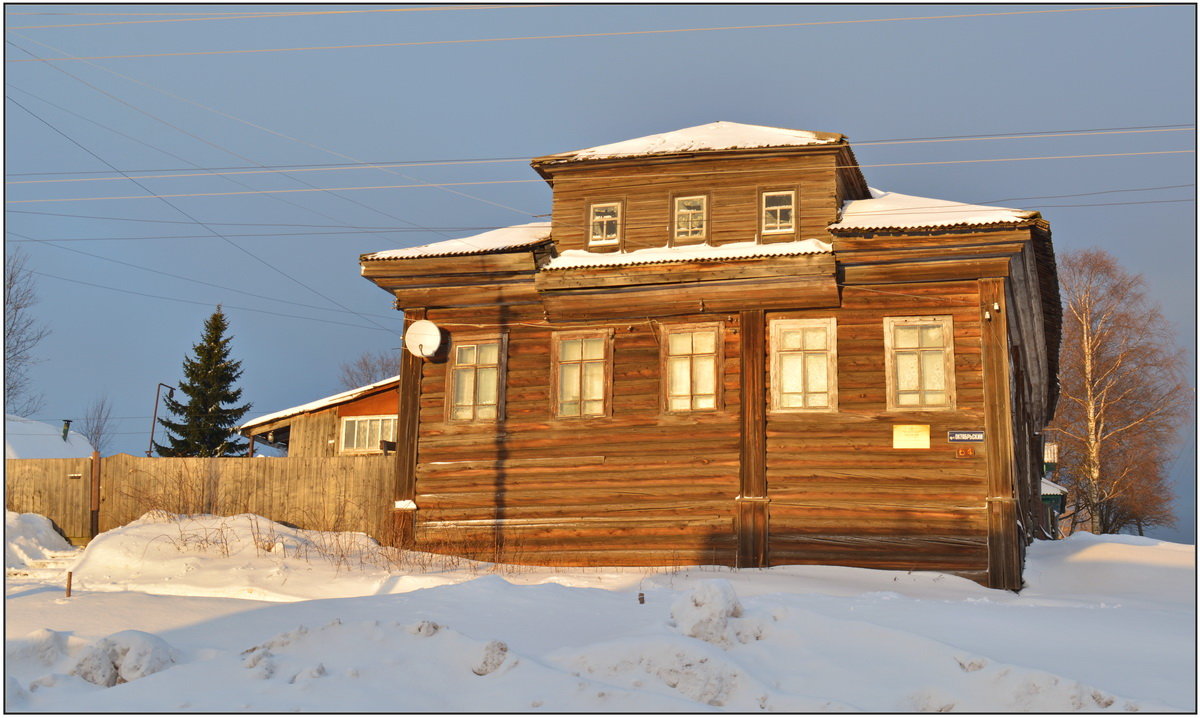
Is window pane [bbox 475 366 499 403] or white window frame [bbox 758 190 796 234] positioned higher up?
white window frame [bbox 758 190 796 234]

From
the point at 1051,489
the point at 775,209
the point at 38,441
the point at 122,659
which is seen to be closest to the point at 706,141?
the point at 775,209

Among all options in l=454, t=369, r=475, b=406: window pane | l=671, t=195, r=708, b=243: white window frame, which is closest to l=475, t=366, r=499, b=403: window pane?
l=454, t=369, r=475, b=406: window pane

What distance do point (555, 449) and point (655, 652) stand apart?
1014cm

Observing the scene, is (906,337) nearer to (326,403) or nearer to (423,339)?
(423,339)

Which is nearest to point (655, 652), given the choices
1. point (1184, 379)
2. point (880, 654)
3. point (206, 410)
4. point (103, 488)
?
point (880, 654)

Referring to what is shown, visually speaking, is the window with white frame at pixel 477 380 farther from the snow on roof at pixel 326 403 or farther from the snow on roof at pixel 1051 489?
the snow on roof at pixel 1051 489

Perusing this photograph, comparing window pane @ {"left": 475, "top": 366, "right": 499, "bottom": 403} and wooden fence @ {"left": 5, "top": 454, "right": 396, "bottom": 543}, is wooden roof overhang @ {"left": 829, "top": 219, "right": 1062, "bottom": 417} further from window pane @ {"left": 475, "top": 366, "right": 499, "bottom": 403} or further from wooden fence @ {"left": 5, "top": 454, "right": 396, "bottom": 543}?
wooden fence @ {"left": 5, "top": 454, "right": 396, "bottom": 543}

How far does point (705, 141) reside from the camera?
65.6ft

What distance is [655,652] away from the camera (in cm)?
→ 925

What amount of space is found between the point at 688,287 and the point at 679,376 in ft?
4.93

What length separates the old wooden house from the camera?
17.4m

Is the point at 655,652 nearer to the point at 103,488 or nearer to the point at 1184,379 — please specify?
the point at 103,488

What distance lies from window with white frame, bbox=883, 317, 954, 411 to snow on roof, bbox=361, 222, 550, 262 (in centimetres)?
627

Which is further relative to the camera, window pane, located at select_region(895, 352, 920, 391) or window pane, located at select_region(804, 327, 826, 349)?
window pane, located at select_region(804, 327, 826, 349)
